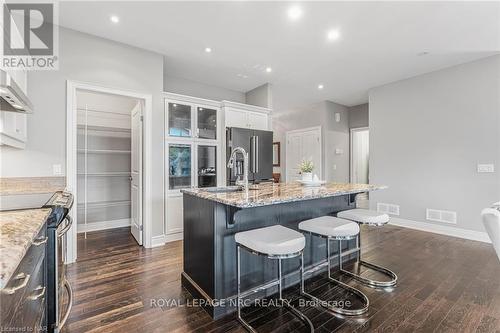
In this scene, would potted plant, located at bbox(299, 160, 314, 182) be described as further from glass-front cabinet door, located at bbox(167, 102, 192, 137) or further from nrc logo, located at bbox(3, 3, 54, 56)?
nrc logo, located at bbox(3, 3, 54, 56)

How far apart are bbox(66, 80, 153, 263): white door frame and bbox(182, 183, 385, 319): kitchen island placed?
52.5 inches

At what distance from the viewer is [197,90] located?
4742 mm

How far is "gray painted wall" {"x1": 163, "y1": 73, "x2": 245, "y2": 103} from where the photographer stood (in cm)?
442

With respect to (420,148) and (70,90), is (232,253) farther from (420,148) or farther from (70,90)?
(420,148)

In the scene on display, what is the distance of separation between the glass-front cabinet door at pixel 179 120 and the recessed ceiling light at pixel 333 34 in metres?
2.33

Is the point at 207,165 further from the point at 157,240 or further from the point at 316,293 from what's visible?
the point at 316,293

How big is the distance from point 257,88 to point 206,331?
448 cm

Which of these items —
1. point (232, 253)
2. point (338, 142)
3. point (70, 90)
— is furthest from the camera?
point (338, 142)

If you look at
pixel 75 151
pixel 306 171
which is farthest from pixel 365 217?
pixel 75 151

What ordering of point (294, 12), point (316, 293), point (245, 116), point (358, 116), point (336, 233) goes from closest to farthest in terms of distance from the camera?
point (336, 233), point (316, 293), point (294, 12), point (245, 116), point (358, 116)

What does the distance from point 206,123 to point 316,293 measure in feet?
10.1

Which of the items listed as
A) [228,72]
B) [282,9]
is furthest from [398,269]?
[228,72]

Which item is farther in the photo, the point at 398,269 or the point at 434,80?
the point at 434,80

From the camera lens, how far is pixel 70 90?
9.43 ft
